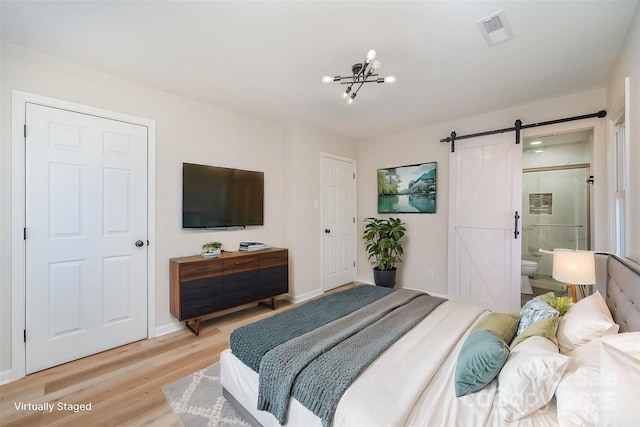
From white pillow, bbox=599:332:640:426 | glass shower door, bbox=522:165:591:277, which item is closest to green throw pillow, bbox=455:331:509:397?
white pillow, bbox=599:332:640:426

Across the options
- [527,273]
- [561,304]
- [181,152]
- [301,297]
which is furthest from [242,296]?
[527,273]

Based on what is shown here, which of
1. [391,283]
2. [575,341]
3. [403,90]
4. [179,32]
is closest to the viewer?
[575,341]

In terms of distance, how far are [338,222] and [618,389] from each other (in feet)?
12.3

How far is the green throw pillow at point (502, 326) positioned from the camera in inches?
54.1

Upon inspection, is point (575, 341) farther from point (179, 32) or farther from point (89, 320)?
point (89, 320)

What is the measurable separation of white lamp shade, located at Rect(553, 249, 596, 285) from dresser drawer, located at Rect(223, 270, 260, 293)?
286 centimetres

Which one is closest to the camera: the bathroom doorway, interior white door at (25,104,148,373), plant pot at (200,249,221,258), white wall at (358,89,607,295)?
interior white door at (25,104,148,373)

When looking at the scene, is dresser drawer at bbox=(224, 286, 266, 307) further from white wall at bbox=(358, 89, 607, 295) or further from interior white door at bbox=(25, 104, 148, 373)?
white wall at bbox=(358, 89, 607, 295)

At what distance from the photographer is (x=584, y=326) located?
1.22 metres

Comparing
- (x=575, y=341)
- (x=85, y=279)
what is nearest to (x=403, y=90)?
(x=575, y=341)

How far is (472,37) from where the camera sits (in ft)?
6.31

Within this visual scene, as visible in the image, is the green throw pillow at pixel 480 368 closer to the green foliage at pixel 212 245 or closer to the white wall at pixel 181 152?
the green foliage at pixel 212 245

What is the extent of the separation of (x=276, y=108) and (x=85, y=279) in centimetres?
260

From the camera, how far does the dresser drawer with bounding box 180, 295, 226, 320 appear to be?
2639 mm
